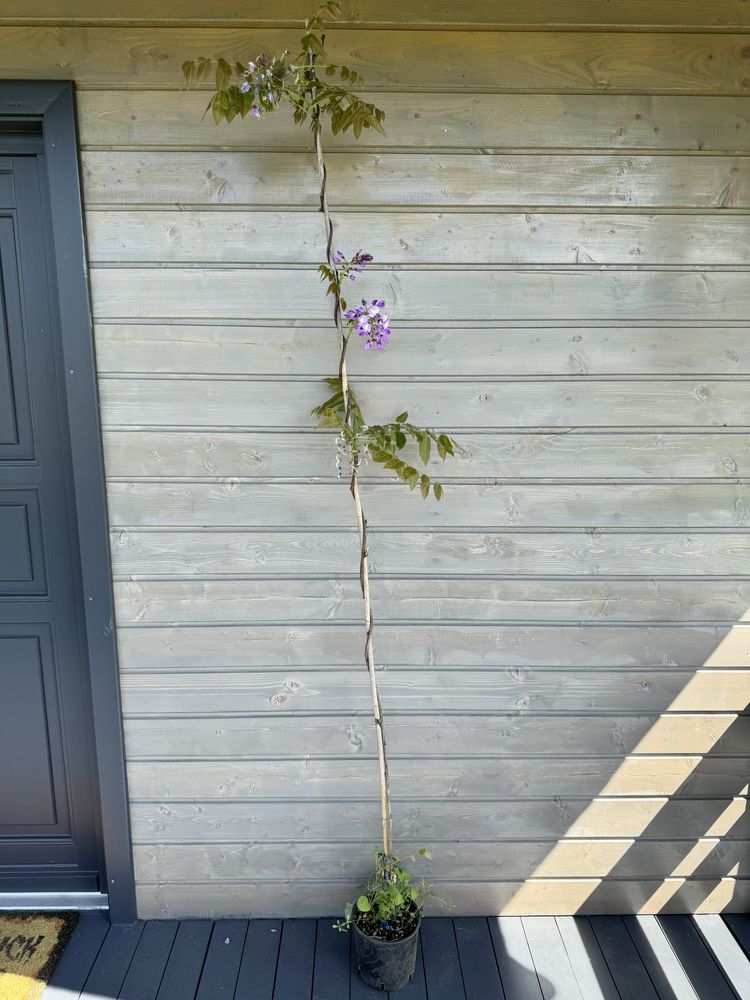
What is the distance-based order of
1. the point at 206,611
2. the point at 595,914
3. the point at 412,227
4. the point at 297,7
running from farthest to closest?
1. the point at 595,914
2. the point at 206,611
3. the point at 412,227
4. the point at 297,7

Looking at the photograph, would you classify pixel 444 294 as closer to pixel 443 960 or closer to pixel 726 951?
pixel 443 960

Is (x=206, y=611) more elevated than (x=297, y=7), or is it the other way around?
(x=297, y=7)

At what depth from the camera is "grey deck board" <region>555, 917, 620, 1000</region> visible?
187 cm

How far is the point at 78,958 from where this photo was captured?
6.49 ft

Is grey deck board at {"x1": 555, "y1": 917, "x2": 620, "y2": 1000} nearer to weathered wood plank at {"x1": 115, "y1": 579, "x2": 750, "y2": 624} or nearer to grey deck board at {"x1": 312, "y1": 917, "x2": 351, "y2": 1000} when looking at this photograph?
grey deck board at {"x1": 312, "y1": 917, "x2": 351, "y2": 1000}

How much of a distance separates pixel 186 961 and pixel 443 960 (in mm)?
719

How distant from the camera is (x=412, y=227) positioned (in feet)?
5.98

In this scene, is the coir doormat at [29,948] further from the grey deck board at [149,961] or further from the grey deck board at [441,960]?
the grey deck board at [441,960]

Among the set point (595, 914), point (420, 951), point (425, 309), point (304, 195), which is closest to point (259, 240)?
point (304, 195)

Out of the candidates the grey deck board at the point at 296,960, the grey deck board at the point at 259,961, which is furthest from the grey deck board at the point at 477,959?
the grey deck board at the point at 259,961

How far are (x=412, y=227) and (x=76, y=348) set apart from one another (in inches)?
36.5

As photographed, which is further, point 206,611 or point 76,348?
point 206,611

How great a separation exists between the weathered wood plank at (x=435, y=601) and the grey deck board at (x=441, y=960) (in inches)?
37.1

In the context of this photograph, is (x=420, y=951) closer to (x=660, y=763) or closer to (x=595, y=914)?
(x=595, y=914)
